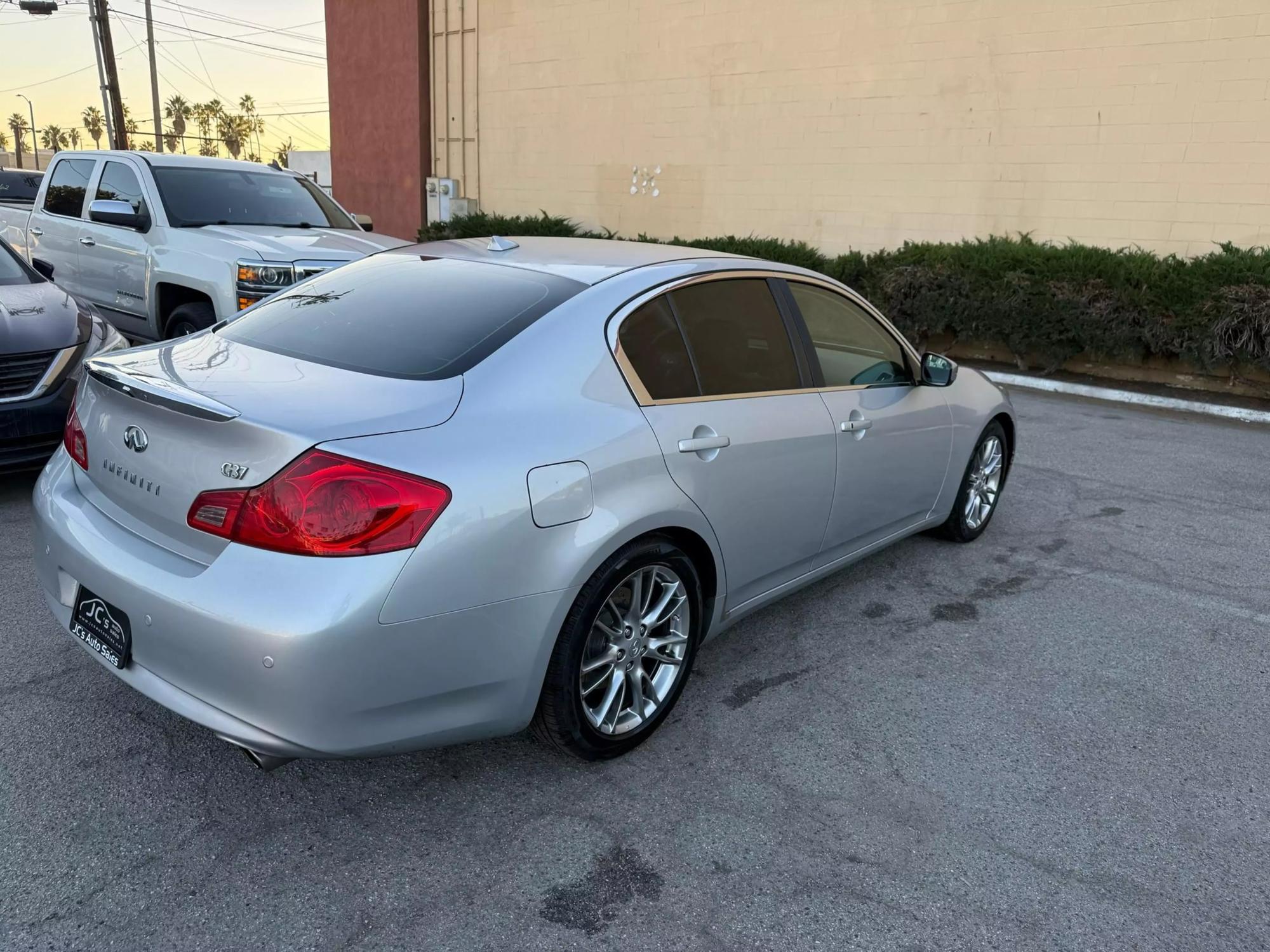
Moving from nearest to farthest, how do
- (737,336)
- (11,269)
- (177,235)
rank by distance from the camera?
(737,336) < (11,269) < (177,235)

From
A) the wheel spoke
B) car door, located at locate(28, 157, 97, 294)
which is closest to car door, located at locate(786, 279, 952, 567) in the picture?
the wheel spoke

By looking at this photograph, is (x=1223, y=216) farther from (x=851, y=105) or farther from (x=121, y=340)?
(x=121, y=340)

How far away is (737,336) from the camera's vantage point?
3.55 meters

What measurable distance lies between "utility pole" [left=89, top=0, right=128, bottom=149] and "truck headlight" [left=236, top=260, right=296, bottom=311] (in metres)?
21.6

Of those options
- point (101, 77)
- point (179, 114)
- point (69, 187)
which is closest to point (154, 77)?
point (101, 77)

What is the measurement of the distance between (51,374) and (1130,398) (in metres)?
9.44

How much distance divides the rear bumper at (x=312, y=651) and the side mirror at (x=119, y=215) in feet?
18.3

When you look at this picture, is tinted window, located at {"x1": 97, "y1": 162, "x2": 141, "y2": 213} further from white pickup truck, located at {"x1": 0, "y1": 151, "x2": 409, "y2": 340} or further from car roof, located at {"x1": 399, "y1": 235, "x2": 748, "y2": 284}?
car roof, located at {"x1": 399, "y1": 235, "x2": 748, "y2": 284}

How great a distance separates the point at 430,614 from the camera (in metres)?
2.39

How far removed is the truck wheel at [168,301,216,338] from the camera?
277 inches

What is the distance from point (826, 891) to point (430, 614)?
128 cm

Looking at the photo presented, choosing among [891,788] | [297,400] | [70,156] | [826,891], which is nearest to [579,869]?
[826,891]

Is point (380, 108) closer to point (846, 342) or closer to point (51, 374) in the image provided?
point (51, 374)

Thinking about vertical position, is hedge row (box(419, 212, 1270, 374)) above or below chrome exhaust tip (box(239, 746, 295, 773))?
above
